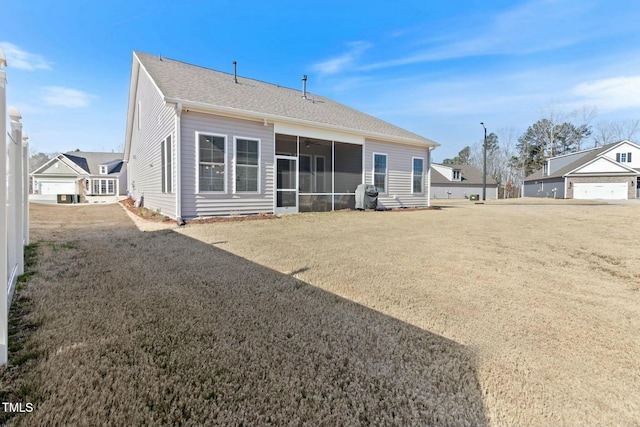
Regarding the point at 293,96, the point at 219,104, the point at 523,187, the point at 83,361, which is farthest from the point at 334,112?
the point at 523,187

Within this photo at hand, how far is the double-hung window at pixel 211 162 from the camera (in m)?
8.48

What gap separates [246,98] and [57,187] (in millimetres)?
34680

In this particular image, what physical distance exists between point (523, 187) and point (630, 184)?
13307mm

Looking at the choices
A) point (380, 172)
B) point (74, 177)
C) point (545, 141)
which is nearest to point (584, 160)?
point (545, 141)

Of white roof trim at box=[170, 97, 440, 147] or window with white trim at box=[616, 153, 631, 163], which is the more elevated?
window with white trim at box=[616, 153, 631, 163]

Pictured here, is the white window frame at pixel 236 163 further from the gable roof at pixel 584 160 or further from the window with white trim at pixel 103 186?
the gable roof at pixel 584 160

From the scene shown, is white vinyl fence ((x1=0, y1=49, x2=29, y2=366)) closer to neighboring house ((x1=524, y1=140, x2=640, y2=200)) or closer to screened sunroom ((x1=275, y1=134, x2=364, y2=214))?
screened sunroom ((x1=275, y1=134, x2=364, y2=214))

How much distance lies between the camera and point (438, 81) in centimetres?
1706

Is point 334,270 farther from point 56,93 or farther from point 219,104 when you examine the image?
point 56,93

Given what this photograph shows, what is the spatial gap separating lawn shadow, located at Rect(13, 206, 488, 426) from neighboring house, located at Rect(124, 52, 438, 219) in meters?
5.96

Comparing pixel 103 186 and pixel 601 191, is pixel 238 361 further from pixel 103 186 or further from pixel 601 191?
pixel 103 186

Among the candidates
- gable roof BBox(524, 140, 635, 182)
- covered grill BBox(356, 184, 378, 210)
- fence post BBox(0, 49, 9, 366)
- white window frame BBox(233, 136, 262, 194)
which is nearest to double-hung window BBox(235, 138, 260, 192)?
white window frame BBox(233, 136, 262, 194)

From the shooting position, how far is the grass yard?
148 centimetres

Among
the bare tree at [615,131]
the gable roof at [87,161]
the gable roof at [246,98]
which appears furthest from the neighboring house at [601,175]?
the gable roof at [87,161]
